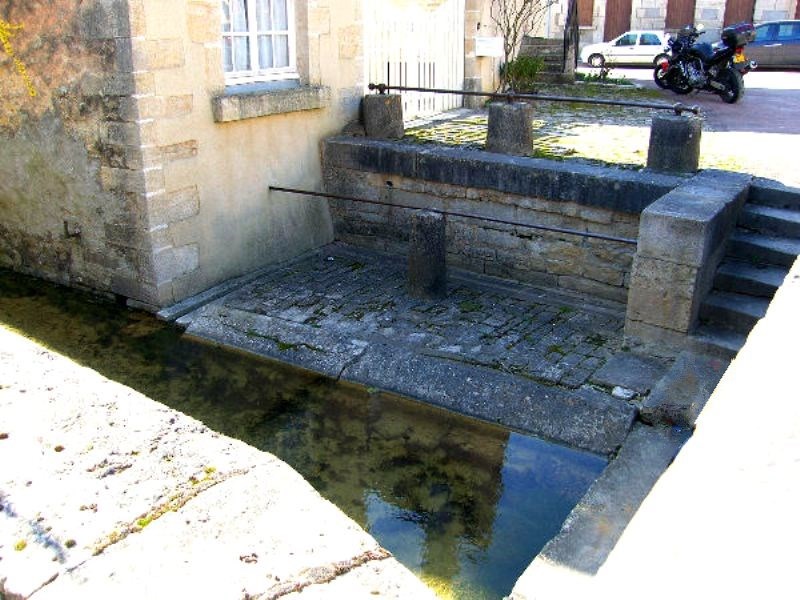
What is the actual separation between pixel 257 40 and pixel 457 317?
9.86ft

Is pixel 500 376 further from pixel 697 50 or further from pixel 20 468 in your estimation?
pixel 697 50

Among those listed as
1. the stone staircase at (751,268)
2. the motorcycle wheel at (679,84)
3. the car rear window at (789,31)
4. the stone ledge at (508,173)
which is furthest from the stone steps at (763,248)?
the car rear window at (789,31)

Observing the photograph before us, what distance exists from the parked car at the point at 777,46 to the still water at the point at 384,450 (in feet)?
63.6

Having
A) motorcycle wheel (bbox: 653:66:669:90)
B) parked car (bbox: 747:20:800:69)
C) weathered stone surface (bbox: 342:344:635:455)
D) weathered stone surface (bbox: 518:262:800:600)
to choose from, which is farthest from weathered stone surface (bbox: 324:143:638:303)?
parked car (bbox: 747:20:800:69)

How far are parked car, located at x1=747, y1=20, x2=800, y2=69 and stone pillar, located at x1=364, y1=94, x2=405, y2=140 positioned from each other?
1636 centimetres

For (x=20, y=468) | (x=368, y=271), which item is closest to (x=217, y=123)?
(x=368, y=271)

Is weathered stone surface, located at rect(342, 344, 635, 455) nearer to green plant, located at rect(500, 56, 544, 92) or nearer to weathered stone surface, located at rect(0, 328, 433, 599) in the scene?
weathered stone surface, located at rect(0, 328, 433, 599)

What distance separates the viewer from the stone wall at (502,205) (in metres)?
5.93

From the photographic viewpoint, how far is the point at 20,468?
2520 millimetres

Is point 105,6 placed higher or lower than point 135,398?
higher

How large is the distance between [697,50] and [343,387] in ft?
32.9

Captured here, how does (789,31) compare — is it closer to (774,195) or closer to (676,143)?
(676,143)

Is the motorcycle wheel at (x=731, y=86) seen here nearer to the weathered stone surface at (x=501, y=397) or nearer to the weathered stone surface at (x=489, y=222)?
the weathered stone surface at (x=489, y=222)

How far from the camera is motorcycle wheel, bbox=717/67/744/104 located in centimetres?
1196
